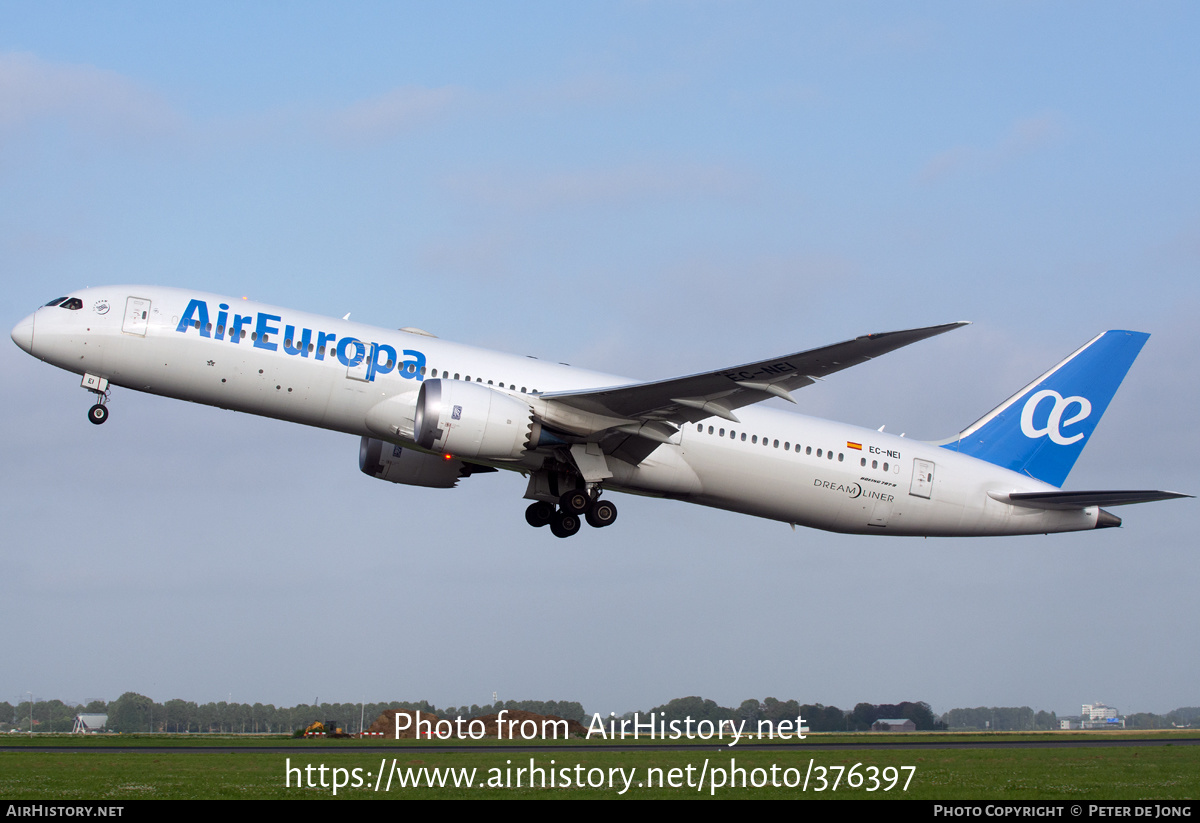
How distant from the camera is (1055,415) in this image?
3725 cm

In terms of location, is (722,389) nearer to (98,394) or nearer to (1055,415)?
(1055,415)

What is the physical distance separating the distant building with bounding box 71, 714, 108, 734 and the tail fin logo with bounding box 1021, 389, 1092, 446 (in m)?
35.7

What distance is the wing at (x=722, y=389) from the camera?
25848 mm

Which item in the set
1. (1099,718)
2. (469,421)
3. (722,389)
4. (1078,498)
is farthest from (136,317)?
(1099,718)

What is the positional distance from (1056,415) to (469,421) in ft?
67.1

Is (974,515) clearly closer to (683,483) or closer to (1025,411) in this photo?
(1025,411)

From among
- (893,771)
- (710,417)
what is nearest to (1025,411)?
(710,417)

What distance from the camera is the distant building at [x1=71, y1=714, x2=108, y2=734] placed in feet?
142

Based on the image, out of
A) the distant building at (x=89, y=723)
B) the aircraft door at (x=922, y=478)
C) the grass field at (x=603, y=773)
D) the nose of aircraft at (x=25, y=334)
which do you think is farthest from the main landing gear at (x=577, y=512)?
the distant building at (x=89, y=723)

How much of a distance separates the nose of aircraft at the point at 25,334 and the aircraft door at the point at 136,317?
2.53 meters

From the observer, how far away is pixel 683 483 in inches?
1249

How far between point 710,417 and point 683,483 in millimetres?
2149

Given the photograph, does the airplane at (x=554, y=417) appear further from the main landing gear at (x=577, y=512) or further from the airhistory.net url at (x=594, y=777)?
the airhistory.net url at (x=594, y=777)

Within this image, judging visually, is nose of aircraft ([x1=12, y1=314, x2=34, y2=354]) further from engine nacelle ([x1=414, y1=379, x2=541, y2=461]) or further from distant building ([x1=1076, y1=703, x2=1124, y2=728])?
distant building ([x1=1076, y1=703, x2=1124, y2=728])
